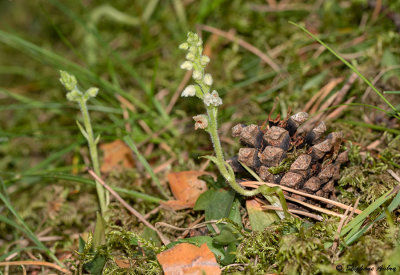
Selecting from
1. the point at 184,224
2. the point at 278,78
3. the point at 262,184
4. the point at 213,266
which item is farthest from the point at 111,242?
the point at 278,78

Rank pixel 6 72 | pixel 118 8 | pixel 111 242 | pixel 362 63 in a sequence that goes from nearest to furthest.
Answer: pixel 111 242 → pixel 362 63 → pixel 6 72 → pixel 118 8

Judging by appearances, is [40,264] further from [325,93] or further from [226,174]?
[325,93]

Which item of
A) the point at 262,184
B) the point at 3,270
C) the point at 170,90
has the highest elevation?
the point at 170,90

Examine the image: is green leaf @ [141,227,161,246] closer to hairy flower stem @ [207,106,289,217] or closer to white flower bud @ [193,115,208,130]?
hairy flower stem @ [207,106,289,217]

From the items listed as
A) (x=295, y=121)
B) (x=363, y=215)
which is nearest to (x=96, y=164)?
(x=295, y=121)

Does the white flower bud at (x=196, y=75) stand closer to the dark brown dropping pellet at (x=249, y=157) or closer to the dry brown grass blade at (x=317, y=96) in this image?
the dark brown dropping pellet at (x=249, y=157)

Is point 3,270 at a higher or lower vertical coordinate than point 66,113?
lower

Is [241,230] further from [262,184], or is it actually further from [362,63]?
[362,63]

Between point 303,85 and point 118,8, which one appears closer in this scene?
point 303,85
